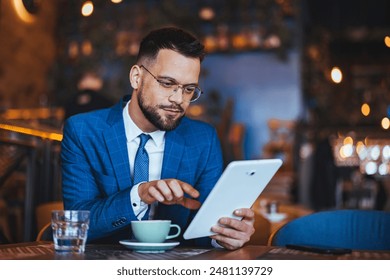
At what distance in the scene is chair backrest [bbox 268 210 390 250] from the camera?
79.6 inches

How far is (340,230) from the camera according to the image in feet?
6.79

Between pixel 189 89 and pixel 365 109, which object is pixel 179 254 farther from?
pixel 365 109

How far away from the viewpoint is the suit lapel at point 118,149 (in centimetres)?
196

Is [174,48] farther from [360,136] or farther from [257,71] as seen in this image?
[257,71]

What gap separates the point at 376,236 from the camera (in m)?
2.02

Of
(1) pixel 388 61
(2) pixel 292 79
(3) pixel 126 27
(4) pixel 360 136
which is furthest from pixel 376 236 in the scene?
(1) pixel 388 61

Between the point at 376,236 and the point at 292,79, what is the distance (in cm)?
1083

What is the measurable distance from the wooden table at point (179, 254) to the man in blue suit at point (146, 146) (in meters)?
0.26

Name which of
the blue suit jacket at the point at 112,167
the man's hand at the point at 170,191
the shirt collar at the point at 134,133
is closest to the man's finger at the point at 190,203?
the man's hand at the point at 170,191

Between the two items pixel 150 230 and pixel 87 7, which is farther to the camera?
pixel 87 7

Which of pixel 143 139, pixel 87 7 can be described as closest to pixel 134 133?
pixel 143 139

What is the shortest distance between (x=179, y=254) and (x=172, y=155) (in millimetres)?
689

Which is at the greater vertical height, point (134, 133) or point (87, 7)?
point (87, 7)
